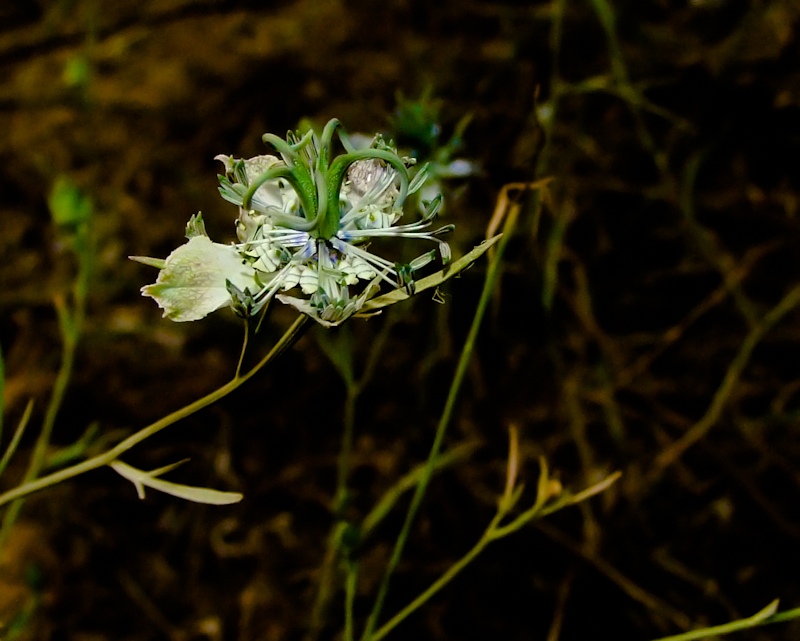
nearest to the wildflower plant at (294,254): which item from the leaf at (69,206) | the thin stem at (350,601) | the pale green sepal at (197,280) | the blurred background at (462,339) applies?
the pale green sepal at (197,280)

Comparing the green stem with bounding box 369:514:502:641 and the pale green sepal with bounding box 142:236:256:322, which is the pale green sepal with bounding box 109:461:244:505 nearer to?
the pale green sepal with bounding box 142:236:256:322

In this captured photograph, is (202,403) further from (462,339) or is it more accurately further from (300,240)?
(462,339)

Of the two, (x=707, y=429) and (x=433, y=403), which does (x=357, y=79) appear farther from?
(x=707, y=429)

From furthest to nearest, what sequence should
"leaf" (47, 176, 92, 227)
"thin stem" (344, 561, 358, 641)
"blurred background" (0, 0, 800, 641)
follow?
"blurred background" (0, 0, 800, 641) → "leaf" (47, 176, 92, 227) → "thin stem" (344, 561, 358, 641)

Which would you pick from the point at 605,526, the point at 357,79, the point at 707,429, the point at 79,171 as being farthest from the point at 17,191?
the point at 707,429

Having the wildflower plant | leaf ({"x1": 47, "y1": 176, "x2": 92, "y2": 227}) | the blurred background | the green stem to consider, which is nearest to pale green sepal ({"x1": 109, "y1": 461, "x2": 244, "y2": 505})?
the wildflower plant

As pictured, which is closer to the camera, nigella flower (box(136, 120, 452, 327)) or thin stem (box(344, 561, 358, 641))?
nigella flower (box(136, 120, 452, 327))

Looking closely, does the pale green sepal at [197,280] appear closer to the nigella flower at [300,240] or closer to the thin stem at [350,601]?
the nigella flower at [300,240]
